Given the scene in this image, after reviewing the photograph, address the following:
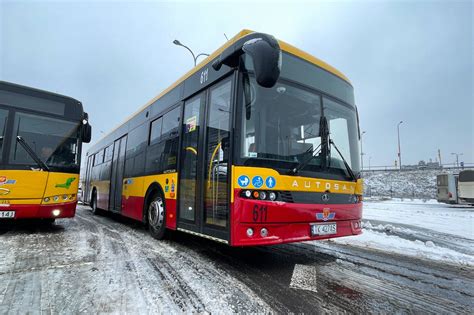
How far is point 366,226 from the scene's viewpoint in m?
9.05

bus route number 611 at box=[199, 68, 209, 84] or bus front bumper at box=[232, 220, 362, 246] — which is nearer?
bus front bumper at box=[232, 220, 362, 246]

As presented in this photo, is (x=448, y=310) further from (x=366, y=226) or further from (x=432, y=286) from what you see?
(x=366, y=226)

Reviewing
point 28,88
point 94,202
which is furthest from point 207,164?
point 94,202

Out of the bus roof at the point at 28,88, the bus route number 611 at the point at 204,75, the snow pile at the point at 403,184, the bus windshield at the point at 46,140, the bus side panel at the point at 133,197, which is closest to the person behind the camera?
the bus route number 611 at the point at 204,75

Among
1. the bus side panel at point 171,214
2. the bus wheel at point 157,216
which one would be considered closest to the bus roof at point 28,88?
the bus wheel at point 157,216

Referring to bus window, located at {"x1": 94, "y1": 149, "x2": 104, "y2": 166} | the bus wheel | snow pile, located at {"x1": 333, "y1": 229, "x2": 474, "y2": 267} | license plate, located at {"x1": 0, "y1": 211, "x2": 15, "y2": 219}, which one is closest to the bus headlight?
the bus wheel

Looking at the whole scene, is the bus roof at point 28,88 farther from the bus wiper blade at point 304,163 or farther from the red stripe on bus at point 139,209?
the bus wiper blade at point 304,163

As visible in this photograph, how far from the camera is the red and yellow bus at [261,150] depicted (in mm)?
3701

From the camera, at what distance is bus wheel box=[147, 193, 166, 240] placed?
19.4 ft

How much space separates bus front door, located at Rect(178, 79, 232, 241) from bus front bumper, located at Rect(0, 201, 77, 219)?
3601mm

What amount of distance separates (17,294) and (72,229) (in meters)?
4.82

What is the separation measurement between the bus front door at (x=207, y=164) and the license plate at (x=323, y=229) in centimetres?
125

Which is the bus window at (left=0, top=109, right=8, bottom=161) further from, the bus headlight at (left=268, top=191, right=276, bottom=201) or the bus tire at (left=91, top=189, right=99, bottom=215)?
the bus headlight at (left=268, top=191, right=276, bottom=201)

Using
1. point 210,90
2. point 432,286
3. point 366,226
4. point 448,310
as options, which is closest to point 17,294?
point 210,90
